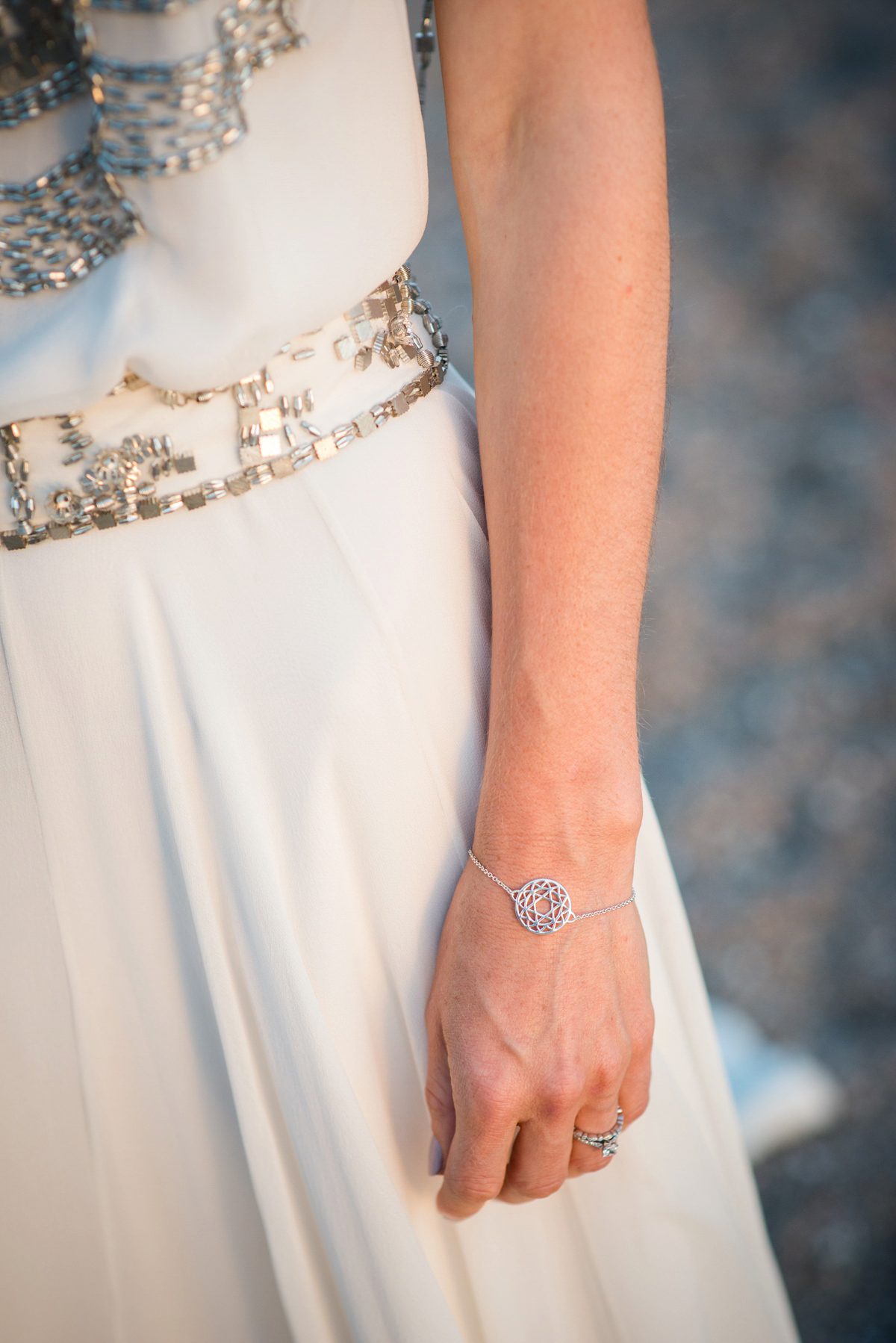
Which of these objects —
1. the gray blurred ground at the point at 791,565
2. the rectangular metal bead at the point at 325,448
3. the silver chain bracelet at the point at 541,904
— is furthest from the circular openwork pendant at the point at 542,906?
the gray blurred ground at the point at 791,565

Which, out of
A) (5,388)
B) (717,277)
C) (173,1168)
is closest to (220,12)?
(5,388)

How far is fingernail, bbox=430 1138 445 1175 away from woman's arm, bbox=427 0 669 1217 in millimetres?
14

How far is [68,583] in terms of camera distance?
668 mm

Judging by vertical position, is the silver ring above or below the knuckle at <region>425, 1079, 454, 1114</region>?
below

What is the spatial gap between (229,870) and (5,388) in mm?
376

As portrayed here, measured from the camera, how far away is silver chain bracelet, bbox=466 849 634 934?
2.14ft

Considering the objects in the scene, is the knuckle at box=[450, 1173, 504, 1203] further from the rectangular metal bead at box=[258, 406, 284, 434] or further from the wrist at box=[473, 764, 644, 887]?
the rectangular metal bead at box=[258, 406, 284, 434]

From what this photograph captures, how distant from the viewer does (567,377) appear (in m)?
0.67

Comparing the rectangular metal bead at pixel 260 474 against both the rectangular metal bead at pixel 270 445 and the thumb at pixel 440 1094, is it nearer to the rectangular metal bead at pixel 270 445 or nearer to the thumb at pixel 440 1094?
the rectangular metal bead at pixel 270 445

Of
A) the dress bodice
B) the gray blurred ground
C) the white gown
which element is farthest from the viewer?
the gray blurred ground

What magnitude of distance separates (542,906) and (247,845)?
0.73 ft

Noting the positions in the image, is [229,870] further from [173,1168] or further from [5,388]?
[5,388]

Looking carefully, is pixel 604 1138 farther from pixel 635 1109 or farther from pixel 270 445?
pixel 270 445

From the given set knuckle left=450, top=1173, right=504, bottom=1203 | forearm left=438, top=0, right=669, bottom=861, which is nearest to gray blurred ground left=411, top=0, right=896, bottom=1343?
forearm left=438, top=0, right=669, bottom=861
